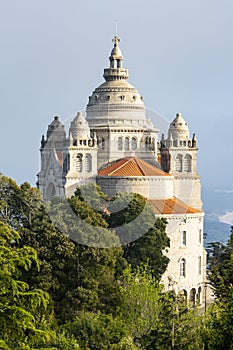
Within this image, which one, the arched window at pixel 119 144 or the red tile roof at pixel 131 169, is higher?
the arched window at pixel 119 144

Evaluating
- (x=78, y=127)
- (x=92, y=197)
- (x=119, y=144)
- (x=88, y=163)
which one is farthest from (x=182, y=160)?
(x=92, y=197)

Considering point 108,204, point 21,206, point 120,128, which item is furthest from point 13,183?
point 120,128

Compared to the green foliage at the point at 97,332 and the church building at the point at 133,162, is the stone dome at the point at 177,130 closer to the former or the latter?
the church building at the point at 133,162

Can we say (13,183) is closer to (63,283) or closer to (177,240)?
(63,283)

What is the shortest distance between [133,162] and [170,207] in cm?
538

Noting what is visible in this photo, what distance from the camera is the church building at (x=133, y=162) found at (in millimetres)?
74188

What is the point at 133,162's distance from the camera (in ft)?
251

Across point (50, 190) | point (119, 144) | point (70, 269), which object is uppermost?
point (119, 144)

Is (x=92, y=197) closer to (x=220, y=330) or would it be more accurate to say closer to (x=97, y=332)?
(x=97, y=332)

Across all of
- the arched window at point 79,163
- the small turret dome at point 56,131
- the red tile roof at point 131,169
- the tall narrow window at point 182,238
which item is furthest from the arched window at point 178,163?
the small turret dome at point 56,131

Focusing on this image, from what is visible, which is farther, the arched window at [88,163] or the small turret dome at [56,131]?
the small turret dome at [56,131]

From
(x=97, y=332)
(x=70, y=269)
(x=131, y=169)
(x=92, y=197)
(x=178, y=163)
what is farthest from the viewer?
(x=178, y=163)

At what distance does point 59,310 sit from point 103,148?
105ft

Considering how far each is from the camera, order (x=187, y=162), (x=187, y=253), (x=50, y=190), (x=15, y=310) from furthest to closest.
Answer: (x=187, y=162)
(x=50, y=190)
(x=187, y=253)
(x=15, y=310)
